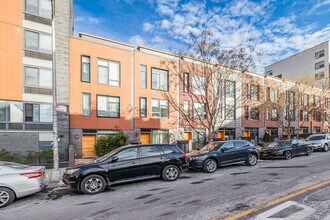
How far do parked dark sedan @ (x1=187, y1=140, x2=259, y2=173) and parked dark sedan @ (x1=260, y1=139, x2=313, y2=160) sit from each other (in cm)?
292

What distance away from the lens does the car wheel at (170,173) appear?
8359 millimetres

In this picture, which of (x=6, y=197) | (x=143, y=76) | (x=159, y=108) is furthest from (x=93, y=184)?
(x=143, y=76)

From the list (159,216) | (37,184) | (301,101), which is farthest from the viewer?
(301,101)

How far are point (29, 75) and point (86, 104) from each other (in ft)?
15.9

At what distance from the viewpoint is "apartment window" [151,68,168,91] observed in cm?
2198

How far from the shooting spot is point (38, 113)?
54.1 ft

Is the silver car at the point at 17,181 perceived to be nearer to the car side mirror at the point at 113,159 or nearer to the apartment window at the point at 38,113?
the car side mirror at the point at 113,159

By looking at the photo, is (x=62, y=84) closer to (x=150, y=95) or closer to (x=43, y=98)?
(x=43, y=98)

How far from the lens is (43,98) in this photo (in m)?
16.7

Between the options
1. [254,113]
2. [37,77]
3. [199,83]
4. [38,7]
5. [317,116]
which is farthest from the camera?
[317,116]

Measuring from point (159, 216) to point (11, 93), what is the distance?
16362mm

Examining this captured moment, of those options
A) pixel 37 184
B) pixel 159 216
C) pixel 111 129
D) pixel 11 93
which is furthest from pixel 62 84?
pixel 159 216

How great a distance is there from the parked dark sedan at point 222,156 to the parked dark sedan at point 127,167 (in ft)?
4.83

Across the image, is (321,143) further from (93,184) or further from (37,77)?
(37,77)
